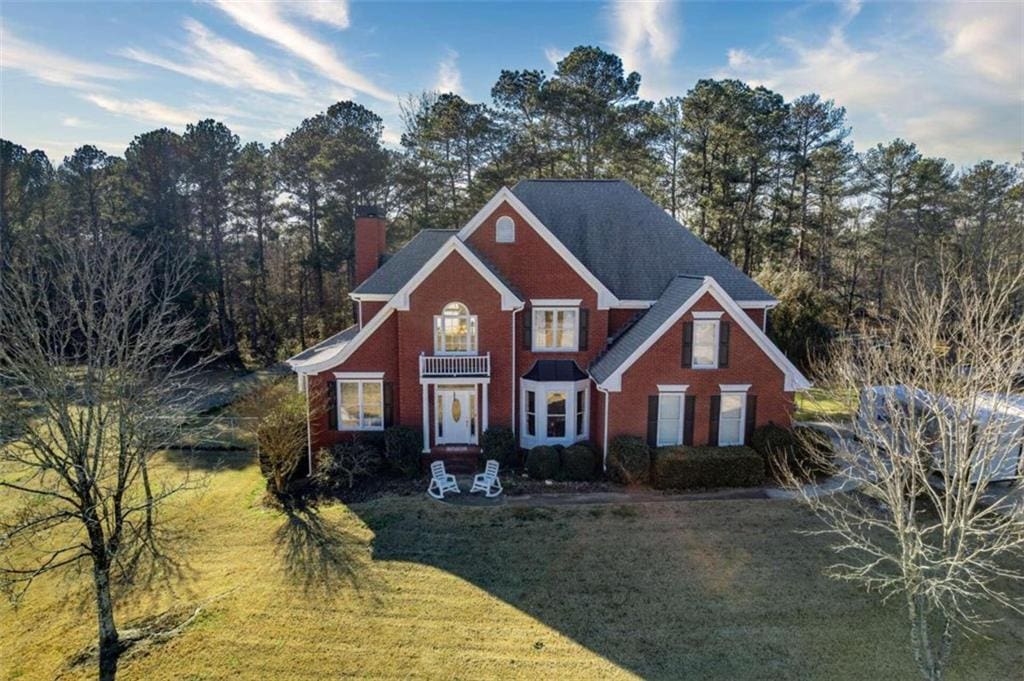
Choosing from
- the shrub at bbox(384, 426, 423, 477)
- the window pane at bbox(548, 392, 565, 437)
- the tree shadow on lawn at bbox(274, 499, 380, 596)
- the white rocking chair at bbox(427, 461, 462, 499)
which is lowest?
the tree shadow on lawn at bbox(274, 499, 380, 596)

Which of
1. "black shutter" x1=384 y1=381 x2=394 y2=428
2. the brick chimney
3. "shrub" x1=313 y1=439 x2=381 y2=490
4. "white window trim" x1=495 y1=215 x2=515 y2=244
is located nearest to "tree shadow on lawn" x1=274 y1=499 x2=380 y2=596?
"shrub" x1=313 y1=439 x2=381 y2=490

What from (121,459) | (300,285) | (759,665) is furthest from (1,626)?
(300,285)

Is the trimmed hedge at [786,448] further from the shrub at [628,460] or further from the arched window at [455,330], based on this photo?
the arched window at [455,330]

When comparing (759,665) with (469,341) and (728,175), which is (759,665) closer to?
(469,341)

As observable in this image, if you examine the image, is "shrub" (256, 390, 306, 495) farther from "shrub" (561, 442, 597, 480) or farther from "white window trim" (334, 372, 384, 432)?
"shrub" (561, 442, 597, 480)

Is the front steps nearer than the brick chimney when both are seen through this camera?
Yes

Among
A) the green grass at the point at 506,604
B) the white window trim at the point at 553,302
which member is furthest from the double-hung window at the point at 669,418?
the white window trim at the point at 553,302
